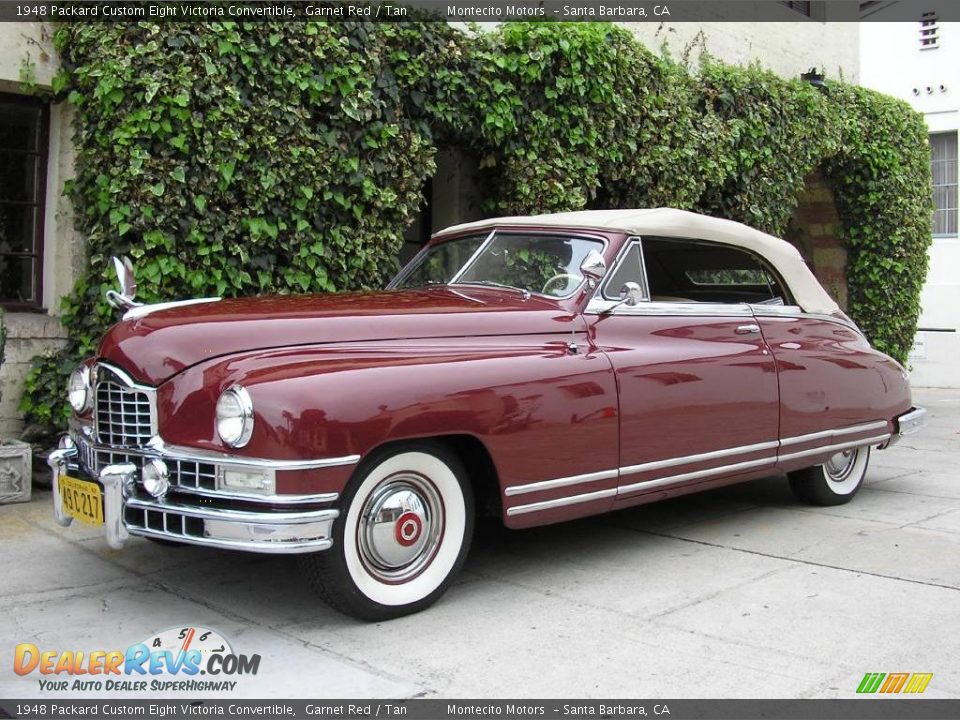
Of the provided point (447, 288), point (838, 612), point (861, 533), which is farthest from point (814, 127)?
point (838, 612)

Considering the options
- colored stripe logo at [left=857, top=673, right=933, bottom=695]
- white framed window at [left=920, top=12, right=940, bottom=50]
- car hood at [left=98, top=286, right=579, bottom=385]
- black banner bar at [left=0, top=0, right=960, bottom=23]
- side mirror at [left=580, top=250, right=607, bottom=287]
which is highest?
white framed window at [left=920, top=12, right=940, bottom=50]

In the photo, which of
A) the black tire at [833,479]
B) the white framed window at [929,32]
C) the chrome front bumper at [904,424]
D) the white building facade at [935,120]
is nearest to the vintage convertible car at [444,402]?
the black tire at [833,479]

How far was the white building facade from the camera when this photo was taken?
1453cm

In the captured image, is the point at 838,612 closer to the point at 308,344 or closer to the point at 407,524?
the point at 407,524

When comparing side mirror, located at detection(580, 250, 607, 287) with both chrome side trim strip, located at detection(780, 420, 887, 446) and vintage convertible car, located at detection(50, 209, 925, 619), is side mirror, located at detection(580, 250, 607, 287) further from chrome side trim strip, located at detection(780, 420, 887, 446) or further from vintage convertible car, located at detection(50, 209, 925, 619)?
chrome side trim strip, located at detection(780, 420, 887, 446)

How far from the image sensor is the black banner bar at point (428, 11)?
6.20 metres

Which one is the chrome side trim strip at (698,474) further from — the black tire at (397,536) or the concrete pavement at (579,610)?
the black tire at (397,536)

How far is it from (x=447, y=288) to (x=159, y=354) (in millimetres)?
1648

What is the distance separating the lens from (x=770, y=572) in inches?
179

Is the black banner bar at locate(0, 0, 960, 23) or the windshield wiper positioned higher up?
the black banner bar at locate(0, 0, 960, 23)

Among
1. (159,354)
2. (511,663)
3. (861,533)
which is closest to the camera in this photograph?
(511,663)

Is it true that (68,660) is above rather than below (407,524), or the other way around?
below

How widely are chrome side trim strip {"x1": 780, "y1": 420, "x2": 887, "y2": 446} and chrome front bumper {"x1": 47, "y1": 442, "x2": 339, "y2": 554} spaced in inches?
115

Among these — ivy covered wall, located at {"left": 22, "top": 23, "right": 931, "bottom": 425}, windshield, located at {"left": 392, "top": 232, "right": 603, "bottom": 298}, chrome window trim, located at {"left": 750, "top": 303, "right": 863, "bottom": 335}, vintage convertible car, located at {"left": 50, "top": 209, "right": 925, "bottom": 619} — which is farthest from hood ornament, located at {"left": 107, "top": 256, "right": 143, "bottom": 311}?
chrome window trim, located at {"left": 750, "top": 303, "right": 863, "bottom": 335}
